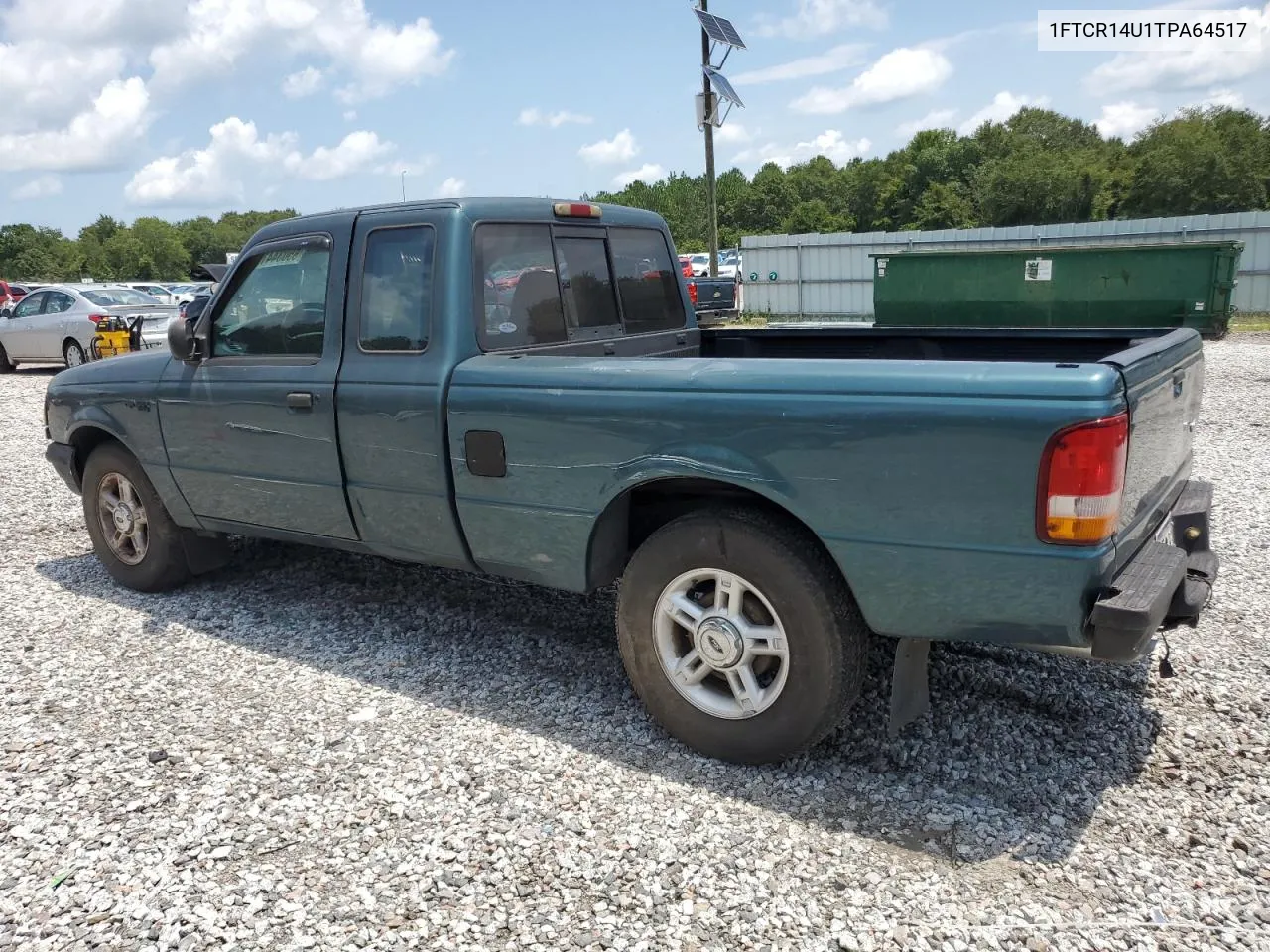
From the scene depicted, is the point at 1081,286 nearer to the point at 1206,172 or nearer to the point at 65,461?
the point at 65,461

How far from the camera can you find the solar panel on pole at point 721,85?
1989 centimetres

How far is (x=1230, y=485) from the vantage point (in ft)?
22.6

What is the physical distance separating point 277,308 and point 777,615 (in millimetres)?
2861

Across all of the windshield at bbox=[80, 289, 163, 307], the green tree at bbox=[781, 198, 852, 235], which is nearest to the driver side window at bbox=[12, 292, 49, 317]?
the windshield at bbox=[80, 289, 163, 307]

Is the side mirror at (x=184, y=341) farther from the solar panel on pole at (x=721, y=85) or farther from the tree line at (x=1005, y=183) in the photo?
the tree line at (x=1005, y=183)

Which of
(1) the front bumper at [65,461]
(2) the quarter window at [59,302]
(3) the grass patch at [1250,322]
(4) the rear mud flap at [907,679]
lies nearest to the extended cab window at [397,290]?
(4) the rear mud flap at [907,679]

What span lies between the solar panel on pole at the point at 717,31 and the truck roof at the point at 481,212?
16.3 meters

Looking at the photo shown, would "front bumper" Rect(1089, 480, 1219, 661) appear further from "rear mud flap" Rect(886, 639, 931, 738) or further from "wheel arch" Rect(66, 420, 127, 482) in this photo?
"wheel arch" Rect(66, 420, 127, 482)

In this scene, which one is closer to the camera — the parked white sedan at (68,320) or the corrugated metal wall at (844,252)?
the parked white sedan at (68,320)

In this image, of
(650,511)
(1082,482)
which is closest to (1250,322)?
(650,511)

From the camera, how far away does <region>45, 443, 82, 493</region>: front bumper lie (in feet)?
18.6

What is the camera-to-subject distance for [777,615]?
3.23m

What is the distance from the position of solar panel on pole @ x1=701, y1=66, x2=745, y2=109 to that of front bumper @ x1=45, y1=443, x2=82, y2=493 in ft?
55.6

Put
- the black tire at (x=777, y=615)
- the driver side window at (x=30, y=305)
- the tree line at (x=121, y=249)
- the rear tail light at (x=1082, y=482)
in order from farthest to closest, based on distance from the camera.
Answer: the tree line at (x=121, y=249) < the driver side window at (x=30, y=305) < the black tire at (x=777, y=615) < the rear tail light at (x=1082, y=482)
